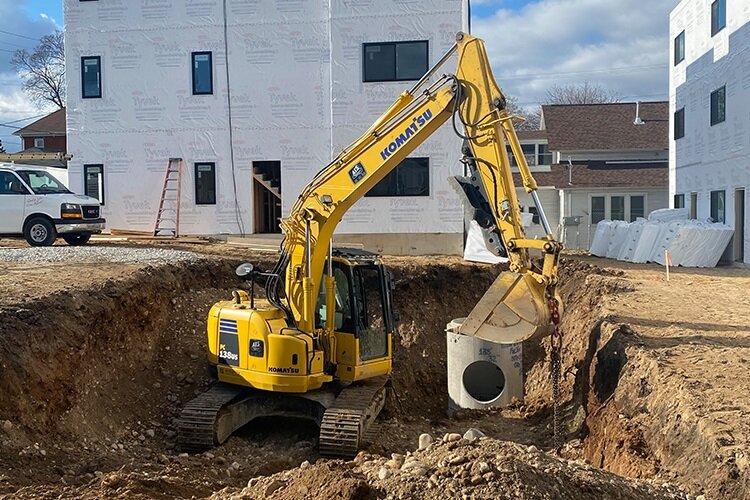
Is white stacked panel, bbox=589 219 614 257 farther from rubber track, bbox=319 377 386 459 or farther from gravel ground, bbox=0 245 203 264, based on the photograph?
rubber track, bbox=319 377 386 459

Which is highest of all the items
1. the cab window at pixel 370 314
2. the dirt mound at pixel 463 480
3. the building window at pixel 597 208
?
the building window at pixel 597 208

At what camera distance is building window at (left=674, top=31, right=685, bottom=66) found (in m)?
26.8

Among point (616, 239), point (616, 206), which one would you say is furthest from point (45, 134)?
point (616, 239)

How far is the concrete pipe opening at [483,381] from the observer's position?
41.9ft

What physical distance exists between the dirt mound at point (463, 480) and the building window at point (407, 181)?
49.9ft

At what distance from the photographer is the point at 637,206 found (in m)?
31.1

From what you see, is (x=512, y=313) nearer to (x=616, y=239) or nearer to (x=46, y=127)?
(x=616, y=239)

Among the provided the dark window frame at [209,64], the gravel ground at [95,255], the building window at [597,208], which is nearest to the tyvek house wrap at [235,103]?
the dark window frame at [209,64]

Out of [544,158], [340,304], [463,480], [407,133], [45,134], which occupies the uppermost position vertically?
[45,134]

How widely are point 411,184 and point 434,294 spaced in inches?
207

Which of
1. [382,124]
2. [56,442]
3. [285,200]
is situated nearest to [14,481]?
[56,442]

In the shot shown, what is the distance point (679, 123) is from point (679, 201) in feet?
9.93

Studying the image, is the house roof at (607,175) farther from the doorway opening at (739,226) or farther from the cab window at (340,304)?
the cab window at (340,304)

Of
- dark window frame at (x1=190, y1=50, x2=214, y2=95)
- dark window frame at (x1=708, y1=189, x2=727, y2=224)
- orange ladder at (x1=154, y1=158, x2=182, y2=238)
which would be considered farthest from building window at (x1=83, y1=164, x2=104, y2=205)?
dark window frame at (x1=708, y1=189, x2=727, y2=224)
